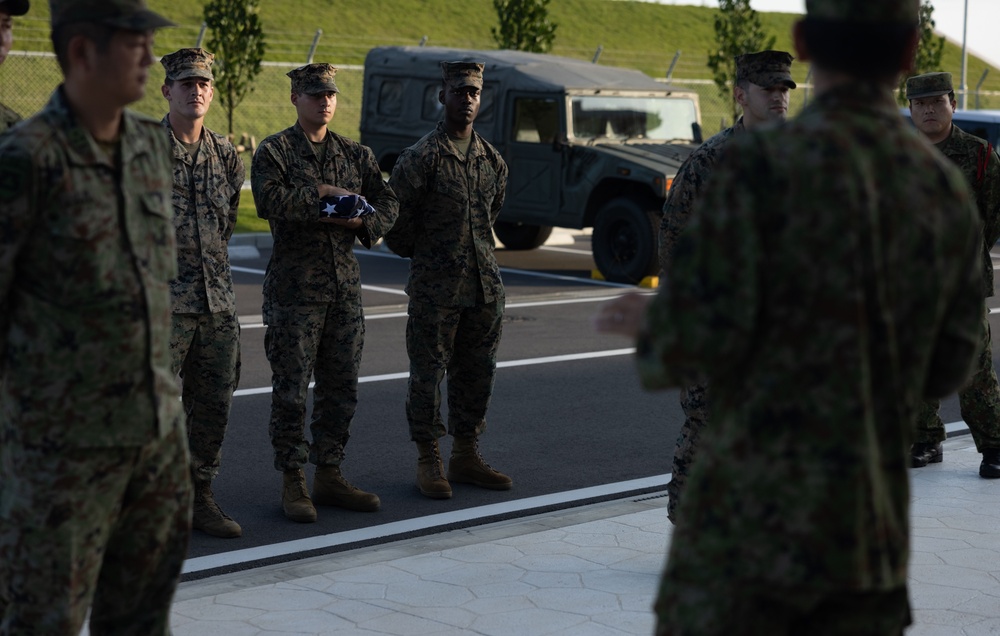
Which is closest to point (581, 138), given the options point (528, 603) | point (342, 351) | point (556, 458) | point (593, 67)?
point (593, 67)

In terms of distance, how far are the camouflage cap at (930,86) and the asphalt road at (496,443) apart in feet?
7.40

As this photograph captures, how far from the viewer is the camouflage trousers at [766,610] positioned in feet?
8.15

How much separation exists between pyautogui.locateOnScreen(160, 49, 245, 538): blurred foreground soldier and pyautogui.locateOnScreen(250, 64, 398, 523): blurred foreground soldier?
0.90 ft

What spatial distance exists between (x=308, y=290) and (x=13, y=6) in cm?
235

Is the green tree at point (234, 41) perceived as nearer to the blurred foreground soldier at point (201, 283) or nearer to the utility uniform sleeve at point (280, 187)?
the utility uniform sleeve at point (280, 187)

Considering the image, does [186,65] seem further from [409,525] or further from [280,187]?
[409,525]

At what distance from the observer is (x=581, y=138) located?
52.9ft

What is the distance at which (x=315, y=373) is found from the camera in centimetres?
639

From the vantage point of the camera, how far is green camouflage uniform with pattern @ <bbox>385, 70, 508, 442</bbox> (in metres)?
6.80

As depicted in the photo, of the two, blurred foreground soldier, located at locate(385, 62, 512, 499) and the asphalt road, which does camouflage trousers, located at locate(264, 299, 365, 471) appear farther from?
blurred foreground soldier, located at locate(385, 62, 512, 499)

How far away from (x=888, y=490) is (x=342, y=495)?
4.29 metres

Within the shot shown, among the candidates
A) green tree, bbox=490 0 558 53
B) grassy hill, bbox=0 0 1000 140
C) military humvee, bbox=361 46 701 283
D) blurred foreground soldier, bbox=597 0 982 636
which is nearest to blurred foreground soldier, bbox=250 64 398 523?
blurred foreground soldier, bbox=597 0 982 636

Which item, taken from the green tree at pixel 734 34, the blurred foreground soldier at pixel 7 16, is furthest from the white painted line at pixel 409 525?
the green tree at pixel 734 34

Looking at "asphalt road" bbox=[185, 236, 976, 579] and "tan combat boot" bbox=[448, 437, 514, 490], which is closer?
"asphalt road" bbox=[185, 236, 976, 579]
